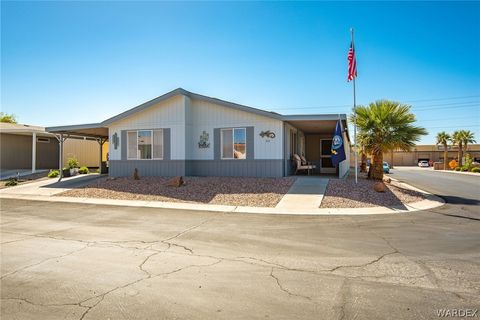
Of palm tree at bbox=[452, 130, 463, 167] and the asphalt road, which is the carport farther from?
palm tree at bbox=[452, 130, 463, 167]

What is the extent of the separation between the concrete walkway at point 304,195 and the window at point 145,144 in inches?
305

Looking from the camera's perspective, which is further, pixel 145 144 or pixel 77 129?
pixel 77 129

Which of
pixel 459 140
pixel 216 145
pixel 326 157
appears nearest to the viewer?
pixel 216 145

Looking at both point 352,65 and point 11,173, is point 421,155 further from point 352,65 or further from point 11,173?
point 11,173

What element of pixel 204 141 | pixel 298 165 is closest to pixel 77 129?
pixel 204 141

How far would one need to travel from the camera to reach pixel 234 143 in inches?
639

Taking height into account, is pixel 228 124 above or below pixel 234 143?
above

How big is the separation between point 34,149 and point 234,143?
1490 cm

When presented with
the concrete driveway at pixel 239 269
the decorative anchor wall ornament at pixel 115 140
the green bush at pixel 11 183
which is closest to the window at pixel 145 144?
the decorative anchor wall ornament at pixel 115 140

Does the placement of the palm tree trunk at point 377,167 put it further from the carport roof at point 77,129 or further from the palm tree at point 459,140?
Answer: the palm tree at point 459,140

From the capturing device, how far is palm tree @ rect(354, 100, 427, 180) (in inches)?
580

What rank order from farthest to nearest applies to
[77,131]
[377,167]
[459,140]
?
[459,140] < [77,131] < [377,167]

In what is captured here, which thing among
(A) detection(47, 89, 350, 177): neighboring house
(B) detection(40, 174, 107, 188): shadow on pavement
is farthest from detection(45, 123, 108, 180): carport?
(B) detection(40, 174, 107, 188): shadow on pavement

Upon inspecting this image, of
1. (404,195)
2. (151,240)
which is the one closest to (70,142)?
(151,240)
